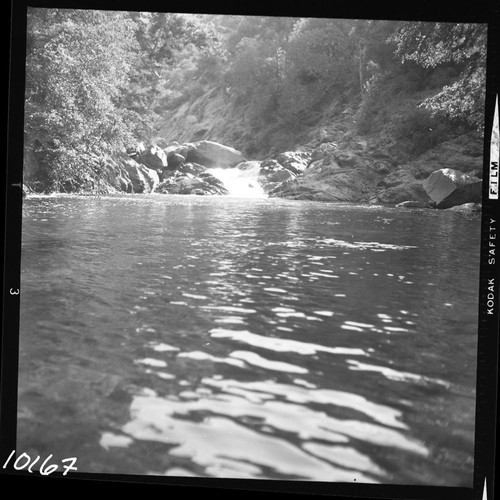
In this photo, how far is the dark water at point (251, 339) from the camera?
8.89ft

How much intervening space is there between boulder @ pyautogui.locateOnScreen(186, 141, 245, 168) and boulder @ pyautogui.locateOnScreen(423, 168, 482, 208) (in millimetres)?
1200

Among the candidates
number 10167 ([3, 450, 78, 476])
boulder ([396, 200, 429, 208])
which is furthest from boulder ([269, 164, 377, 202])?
number 10167 ([3, 450, 78, 476])

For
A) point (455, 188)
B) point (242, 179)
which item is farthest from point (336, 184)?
point (455, 188)

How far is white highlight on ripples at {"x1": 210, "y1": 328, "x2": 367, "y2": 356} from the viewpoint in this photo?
118 inches

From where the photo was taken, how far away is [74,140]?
3.93 metres

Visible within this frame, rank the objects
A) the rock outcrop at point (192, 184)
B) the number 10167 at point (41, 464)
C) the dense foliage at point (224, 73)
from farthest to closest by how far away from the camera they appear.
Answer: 1. the rock outcrop at point (192, 184)
2. the dense foliage at point (224, 73)
3. the number 10167 at point (41, 464)

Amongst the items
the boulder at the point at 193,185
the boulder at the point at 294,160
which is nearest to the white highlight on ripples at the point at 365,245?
the boulder at the point at 294,160

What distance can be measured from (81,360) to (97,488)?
58 centimetres

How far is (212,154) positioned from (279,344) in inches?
55.8

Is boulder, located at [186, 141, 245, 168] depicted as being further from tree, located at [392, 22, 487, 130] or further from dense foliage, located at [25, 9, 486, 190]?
tree, located at [392, 22, 487, 130]

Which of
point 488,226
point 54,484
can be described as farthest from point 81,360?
point 488,226

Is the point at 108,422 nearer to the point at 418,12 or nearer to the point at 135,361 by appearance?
the point at 135,361

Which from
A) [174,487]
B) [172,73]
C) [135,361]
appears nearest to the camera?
[174,487]

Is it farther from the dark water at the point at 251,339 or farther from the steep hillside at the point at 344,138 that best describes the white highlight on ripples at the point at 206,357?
the steep hillside at the point at 344,138
